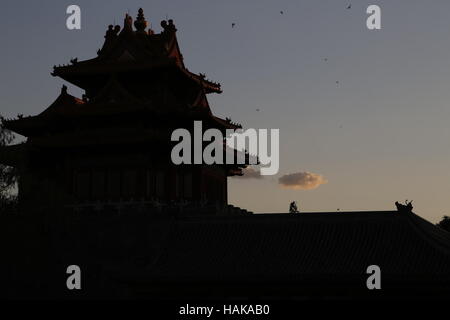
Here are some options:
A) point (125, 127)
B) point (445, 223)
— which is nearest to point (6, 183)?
point (125, 127)

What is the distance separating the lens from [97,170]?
126 ft

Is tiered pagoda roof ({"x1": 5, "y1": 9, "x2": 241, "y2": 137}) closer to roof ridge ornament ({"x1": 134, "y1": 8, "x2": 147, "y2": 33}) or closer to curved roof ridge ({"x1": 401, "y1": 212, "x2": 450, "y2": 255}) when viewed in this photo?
roof ridge ornament ({"x1": 134, "y1": 8, "x2": 147, "y2": 33})

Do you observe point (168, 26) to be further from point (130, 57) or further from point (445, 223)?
point (445, 223)

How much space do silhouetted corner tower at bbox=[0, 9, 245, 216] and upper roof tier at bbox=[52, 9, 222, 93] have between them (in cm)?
6

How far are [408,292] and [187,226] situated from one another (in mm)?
10310

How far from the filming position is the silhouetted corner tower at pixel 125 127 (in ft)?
123

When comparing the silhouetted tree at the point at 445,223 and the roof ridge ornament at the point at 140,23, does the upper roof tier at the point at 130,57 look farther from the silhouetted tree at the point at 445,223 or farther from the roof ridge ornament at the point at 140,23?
the silhouetted tree at the point at 445,223

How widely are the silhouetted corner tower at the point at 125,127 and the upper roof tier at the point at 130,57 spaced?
0.19 ft

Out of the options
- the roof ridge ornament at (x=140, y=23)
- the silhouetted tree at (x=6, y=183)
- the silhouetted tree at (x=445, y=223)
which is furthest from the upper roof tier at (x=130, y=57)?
the silhouetted tree at (x=445, y=223)

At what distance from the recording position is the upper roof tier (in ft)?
132

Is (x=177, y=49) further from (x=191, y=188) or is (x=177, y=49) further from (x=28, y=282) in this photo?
(x=28, y=282)

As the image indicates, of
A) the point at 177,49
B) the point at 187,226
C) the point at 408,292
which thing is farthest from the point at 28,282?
the point at 177,49

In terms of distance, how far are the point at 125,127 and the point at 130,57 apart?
15.9ft

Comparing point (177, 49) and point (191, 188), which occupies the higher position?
point (177, 49)
